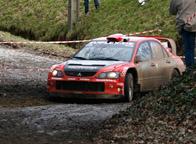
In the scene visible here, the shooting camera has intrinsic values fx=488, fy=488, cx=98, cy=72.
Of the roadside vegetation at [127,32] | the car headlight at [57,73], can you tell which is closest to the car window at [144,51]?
the car headlight at [57,73]

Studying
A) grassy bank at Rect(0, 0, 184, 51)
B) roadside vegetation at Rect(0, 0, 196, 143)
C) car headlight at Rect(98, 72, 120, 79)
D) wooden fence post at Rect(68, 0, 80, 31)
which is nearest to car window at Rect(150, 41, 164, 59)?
car headlight at Rect(98, 72, 120, 79)

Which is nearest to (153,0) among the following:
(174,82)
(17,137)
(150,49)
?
(150,49)

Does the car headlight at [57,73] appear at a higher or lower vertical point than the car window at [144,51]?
lower

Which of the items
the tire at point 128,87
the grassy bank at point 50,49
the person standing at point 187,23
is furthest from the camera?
the grassy bank at point 50,49

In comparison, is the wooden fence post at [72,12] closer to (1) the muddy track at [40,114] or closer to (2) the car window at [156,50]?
(1) the muddy track at [40,114]

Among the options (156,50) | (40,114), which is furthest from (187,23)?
(40,114)

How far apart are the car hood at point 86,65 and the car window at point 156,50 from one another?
1.70 metres

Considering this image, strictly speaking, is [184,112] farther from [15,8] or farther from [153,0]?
[15,8]

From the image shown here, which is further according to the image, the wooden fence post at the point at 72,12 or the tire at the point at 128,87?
the wooden fence post at the point at 72,12

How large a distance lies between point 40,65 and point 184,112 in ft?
39.4

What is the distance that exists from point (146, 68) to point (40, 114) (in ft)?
12.8

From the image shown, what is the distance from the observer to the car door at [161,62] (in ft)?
41.0

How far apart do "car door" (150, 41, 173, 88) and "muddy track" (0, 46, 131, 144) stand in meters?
1.90

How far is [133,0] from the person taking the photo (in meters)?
26.1
